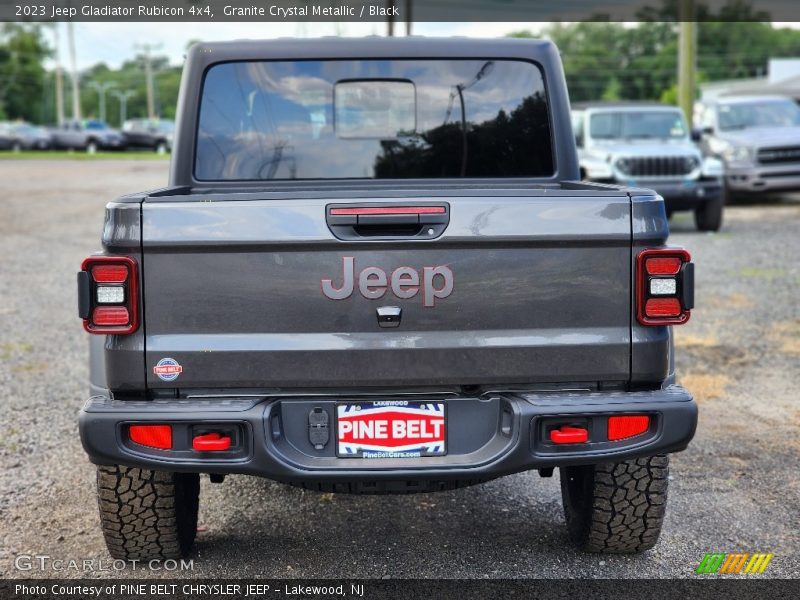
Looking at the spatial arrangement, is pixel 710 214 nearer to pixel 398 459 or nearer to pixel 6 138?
pixel 398 459

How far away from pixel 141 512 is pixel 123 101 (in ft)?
391

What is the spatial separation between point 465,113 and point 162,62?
137883 mm

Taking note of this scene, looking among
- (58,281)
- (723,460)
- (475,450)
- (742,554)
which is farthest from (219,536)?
(58,281)

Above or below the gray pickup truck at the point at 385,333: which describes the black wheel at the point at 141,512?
below

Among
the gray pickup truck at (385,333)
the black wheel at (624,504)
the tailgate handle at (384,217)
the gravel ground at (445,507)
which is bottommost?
the gravel ground at (445,507)

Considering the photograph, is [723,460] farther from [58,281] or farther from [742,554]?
[58,281]

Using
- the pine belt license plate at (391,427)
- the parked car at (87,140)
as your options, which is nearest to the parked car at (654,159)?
the pine belt license plate at (391,427)

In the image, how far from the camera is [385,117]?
448 cm

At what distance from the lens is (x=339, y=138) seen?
14.6 feet

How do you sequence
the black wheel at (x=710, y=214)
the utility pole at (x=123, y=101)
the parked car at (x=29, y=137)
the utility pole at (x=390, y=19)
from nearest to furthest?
the black wheel at (x=710, y=214) < the utility pole at (x=390, y=19) < the parked car at (x=29, y=137) < the utility pole at (x=123, y=101)

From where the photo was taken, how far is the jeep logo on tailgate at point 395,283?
10.5ft

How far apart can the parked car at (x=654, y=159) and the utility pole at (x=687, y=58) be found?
20.6 ft

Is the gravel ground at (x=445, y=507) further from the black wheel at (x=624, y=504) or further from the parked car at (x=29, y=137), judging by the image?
the parked car at (x=29, y=137)

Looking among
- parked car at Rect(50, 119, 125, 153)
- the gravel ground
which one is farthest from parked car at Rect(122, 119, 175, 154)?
the gravel ground
